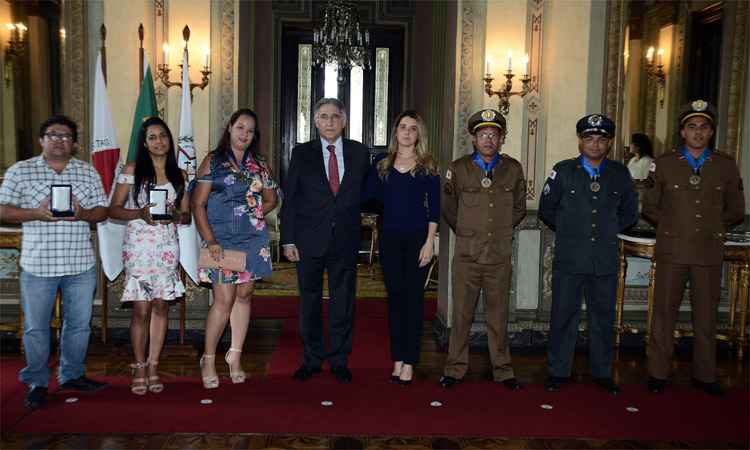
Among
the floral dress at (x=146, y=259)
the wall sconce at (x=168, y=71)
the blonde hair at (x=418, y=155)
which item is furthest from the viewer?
the wall sconce at (x=168, y=71)

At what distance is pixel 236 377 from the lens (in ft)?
13.1

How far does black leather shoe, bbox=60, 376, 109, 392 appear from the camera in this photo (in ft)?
12.4

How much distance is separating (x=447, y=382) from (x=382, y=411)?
1.96ft

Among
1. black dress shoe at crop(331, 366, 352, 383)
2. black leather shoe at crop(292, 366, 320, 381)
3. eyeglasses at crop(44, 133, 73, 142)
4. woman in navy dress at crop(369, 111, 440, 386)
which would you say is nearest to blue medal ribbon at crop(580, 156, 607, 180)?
woman in navy dress at crop(369, 111, 440, 386)

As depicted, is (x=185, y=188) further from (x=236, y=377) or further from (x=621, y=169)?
(x=621, y=169)

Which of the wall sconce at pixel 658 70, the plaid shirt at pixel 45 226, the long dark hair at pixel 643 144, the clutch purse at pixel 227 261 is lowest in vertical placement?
the clutch purse at pixel 227 261

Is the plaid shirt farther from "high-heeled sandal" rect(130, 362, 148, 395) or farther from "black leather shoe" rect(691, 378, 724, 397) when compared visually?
"black leather shoe" rect(691, 378, 724, 397)

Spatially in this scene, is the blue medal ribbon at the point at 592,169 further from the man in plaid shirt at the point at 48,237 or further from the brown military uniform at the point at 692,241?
the man in plaid shirt at the point at 48,237

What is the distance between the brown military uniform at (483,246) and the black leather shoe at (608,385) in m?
0.54

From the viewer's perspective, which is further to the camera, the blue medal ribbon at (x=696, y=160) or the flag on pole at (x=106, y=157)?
the flag on pole at (x=106, y=157)

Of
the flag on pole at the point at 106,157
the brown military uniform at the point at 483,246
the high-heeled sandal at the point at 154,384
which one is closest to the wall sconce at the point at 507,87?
the brown military uniform at the point at 483,246

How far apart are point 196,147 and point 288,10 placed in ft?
16.0

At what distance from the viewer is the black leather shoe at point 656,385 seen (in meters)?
4.08

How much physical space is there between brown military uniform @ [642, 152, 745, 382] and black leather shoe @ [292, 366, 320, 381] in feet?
6.76
